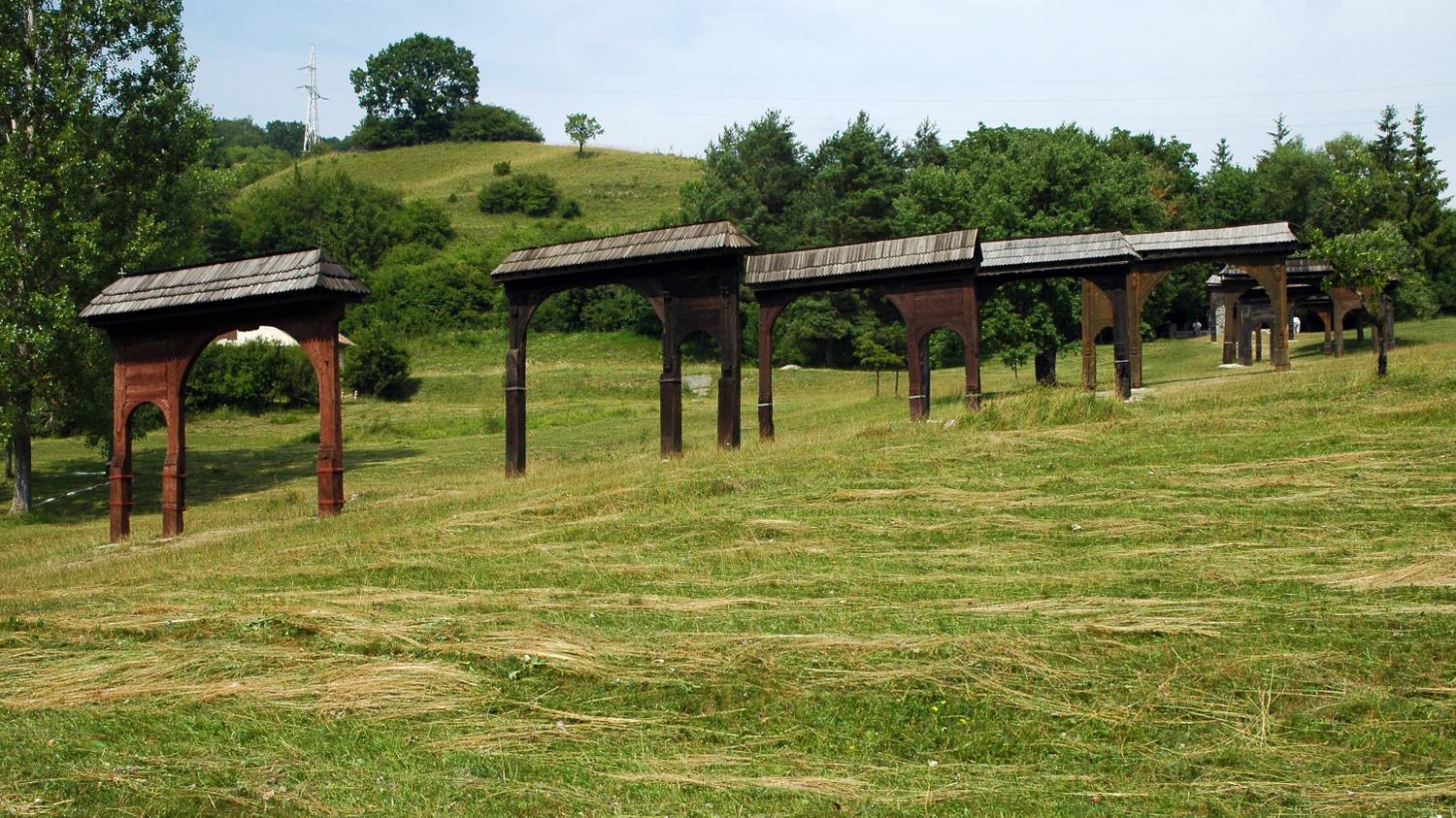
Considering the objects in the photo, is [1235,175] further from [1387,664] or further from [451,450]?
[1387,664]

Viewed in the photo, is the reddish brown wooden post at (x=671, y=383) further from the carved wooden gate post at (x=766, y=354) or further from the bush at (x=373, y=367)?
the bush at (x=373, y=367)

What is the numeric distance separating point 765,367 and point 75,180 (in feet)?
52.7

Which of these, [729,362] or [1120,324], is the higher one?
[1120,324]

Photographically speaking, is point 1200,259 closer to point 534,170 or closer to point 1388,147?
point 1388,147

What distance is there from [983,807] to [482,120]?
126 m

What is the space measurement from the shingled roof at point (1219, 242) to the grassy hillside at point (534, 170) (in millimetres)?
52076

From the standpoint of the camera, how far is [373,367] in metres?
49.8

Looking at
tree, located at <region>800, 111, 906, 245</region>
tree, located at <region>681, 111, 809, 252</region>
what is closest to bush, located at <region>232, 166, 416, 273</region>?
tree, located at <region>681, 111, 809, 252</region>

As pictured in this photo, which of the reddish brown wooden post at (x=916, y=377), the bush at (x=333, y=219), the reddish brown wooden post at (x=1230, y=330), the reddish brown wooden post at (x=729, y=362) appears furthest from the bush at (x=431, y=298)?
the reddish brown wooden post at (x=729, y=362)

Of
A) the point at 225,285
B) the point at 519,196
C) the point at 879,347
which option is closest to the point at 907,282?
the point at 225,285

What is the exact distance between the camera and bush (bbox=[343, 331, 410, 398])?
1956 inches

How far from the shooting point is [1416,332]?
1938 inches

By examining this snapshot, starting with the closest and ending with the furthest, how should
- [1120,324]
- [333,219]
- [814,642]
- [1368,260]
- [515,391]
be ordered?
[814,642], [515,391], [1368,260], [1120,324], [333,219]

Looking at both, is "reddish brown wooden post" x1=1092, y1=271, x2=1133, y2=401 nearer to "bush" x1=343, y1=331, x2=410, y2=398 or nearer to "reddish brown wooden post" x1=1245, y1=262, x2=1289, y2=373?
A: "reddish brown wooden post" x1=1245, y1=262, x2=1289, y2=373
